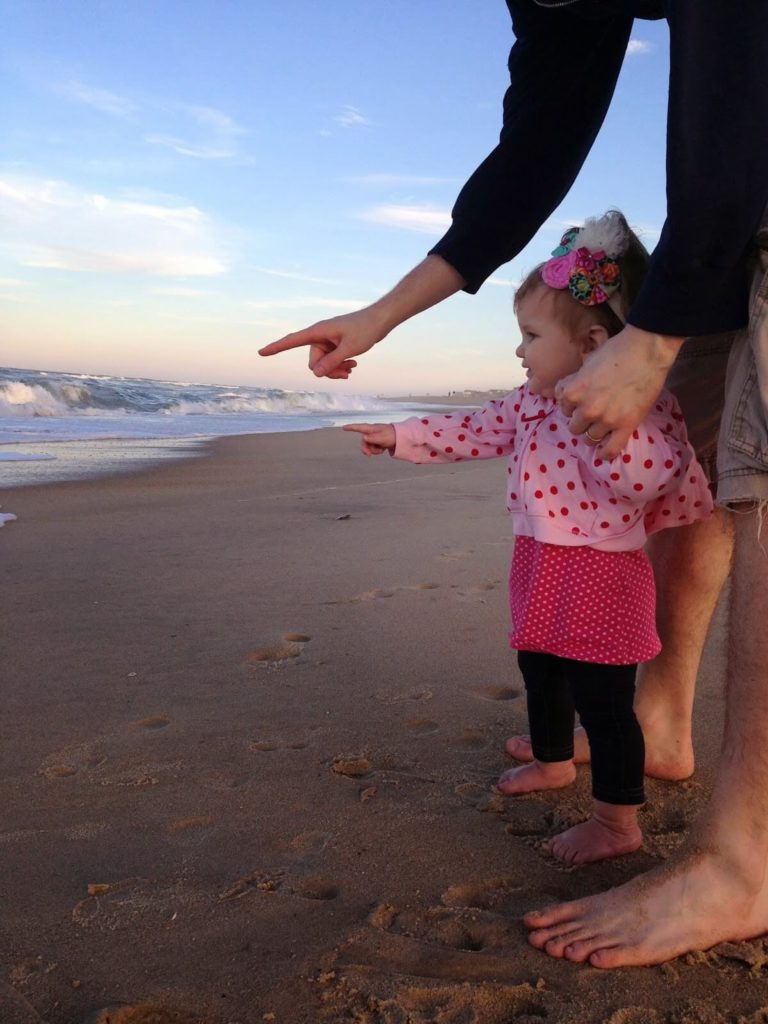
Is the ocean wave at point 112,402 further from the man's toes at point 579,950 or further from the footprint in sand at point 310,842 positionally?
the man's toes at point 579,950

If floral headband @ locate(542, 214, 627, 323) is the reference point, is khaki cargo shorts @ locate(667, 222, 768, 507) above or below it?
below

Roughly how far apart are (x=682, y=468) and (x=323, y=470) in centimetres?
770

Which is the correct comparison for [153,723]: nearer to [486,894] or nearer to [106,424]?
[486,894]

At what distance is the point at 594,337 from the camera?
75.1 inches

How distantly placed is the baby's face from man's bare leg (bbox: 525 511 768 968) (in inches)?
21.9

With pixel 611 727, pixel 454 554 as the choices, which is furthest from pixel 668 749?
pixel 454 554

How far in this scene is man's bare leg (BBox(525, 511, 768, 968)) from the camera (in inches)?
58.5

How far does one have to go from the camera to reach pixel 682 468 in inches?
71.2

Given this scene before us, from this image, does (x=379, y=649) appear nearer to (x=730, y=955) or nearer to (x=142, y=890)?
(x=142, y=890)

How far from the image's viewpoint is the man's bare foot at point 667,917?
1.48 metres

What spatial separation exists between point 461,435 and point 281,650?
3.99 feet

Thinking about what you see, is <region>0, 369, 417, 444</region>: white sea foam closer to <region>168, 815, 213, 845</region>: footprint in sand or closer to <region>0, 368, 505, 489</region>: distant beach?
<region>0, 368, 505, 489</region>: distant beach

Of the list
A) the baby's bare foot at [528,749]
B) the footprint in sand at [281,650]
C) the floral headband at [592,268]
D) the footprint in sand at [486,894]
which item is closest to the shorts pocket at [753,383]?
the floral headband at [592,268]

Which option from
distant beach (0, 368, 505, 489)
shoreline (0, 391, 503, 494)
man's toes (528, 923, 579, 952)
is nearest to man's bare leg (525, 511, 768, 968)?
man's toes (528, 923, 579, 952)
